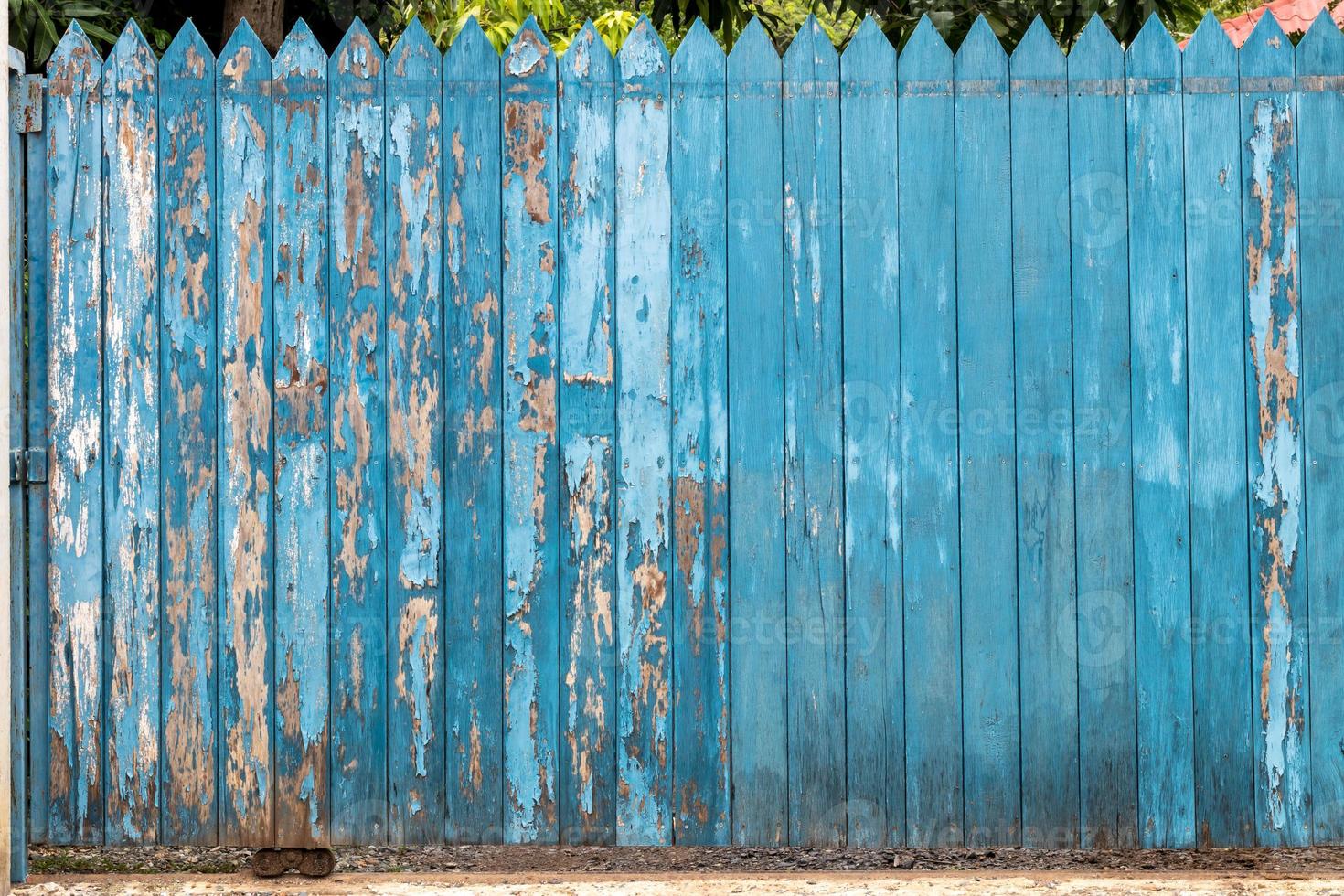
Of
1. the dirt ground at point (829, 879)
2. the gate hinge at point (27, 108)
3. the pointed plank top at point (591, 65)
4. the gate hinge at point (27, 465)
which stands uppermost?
the pointed plank top at point (591, 65)

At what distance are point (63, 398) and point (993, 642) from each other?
2183 millimetres

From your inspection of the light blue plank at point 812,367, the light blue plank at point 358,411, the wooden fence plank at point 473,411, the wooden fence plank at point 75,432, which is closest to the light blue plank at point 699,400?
the light blue plank at point 812,367

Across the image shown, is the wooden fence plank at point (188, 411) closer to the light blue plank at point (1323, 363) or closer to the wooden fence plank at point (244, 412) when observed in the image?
the wooden fence plank at point (244, 412)

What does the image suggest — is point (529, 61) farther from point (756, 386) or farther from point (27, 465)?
point (27, 465)

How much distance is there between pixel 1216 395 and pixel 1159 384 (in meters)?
0.13

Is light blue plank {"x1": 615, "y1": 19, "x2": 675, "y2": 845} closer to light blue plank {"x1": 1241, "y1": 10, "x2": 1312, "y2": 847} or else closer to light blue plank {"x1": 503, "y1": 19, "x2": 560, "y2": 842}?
light blue plank {"x1": 503, "y1": 19, "x2": 560, "y2": 842}

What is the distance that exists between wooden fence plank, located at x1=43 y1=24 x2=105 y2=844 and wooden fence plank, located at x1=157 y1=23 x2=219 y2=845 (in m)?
0.15

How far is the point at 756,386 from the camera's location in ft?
10.1

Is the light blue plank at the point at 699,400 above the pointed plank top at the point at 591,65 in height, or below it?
below

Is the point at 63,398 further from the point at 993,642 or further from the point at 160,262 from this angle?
the point at 993,642

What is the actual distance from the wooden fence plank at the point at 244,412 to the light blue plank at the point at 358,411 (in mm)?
154

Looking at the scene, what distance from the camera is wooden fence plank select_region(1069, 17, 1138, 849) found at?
308 cm

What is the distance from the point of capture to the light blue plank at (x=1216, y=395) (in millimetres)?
3072

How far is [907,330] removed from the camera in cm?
309
